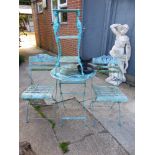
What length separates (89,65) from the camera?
7.35 feet

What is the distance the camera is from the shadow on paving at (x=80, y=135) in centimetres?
192

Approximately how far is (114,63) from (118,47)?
3.95 ft

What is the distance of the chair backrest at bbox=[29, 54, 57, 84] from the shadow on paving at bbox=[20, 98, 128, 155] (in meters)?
0.73

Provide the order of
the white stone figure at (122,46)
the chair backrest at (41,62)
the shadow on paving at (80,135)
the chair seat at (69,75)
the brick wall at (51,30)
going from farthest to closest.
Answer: the brick wall at (51,30) < the white stone figure at (122,46) < the chair backrest at (41,62) < the chair seat at (69,75) < the shadow on paving at (80,135)

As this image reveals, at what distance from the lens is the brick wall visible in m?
4.78

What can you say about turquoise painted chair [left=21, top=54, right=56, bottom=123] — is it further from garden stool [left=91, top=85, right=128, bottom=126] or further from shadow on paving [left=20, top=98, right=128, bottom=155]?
garden stool [left=91, top=85, right=128, bottom=126]

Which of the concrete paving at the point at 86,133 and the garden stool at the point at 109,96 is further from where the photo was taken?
the garden stool at the point at 109,96

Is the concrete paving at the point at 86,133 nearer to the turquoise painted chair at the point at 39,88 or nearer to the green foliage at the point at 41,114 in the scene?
the green foliage at the point at 41,114

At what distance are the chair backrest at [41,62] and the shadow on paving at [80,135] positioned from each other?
726 mm

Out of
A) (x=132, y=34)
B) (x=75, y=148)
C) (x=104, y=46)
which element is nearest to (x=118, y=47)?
Answer: (x=132, y=34)

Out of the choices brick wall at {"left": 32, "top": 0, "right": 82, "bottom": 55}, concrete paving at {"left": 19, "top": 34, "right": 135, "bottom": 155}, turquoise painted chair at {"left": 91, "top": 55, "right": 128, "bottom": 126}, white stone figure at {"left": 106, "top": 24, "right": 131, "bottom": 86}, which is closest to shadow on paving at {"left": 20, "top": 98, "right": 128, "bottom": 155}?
concrete paving at {"left": 19, "top": 34, "right": 135, "bottom": 155}

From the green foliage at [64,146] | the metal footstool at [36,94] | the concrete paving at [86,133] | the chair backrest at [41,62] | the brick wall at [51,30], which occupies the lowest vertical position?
the green foliage at [64,146]

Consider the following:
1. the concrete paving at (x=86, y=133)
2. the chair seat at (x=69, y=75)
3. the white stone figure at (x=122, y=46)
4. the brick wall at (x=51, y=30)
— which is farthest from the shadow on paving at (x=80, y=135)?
the brick wall at (x=51, y=30)
